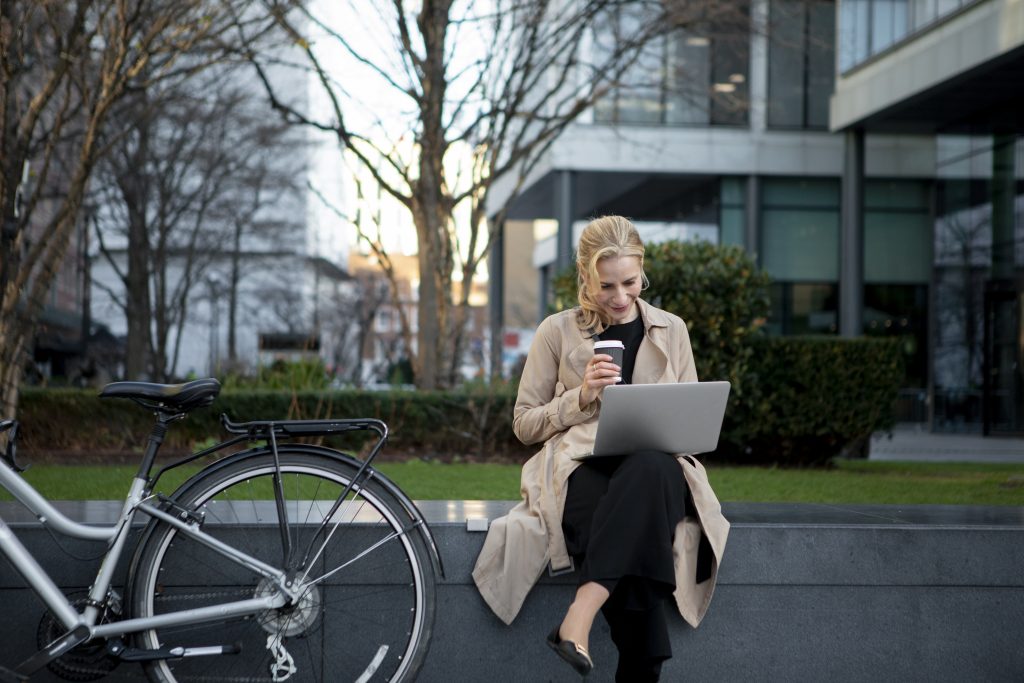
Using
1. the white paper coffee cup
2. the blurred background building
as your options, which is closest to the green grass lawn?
the white paper coffee cup

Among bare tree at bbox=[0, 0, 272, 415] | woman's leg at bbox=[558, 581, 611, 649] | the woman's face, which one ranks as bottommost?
woman's leg at bbox=[558, 581, 611, 649]

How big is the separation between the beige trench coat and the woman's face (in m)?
0.15

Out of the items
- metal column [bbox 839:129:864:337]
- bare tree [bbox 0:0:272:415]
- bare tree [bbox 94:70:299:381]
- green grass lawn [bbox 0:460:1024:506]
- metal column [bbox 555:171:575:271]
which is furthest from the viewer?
metal column [bbox 555:171:575:271]

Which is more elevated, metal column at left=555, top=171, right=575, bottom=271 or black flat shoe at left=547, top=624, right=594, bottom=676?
metal column at left=555, top=171, right=575, bottom=271

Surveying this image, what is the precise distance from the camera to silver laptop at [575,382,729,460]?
3.98m

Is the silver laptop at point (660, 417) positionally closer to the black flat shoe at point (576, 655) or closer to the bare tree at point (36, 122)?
the black flat shoe at point (576, 655)

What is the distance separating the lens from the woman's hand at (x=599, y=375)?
154 inches

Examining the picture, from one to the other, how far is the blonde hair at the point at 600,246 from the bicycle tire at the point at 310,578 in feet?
3.89

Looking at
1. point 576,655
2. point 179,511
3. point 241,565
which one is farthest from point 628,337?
point 179,511

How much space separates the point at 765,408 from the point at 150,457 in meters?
8.00

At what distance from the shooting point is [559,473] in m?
4.34

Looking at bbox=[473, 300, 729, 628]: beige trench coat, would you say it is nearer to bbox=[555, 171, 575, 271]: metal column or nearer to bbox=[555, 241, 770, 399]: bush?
bbox=[555, 241, 770, 399]: bush

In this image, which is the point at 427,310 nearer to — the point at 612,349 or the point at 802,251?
the point at 612,349

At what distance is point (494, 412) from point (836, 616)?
737 cm
